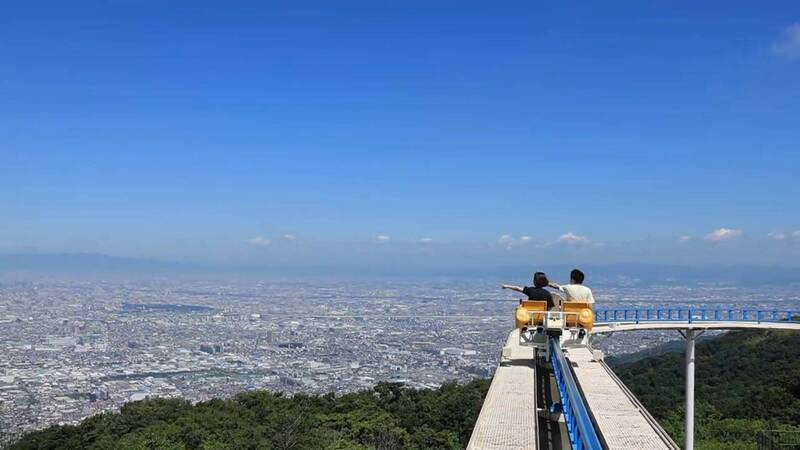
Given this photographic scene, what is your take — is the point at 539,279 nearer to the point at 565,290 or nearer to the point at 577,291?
the point at 565,290

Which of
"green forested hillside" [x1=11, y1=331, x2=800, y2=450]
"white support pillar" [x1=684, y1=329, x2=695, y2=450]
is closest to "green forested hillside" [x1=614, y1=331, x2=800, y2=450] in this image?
"green forested hillside" [x1=11, y1=331, x2=800, y2=450]

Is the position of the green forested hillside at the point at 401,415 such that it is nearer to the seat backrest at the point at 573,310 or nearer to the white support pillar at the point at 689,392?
the white support pillar at the point at 689,392

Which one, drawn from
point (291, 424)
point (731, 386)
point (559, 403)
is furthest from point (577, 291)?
point (731, 386)

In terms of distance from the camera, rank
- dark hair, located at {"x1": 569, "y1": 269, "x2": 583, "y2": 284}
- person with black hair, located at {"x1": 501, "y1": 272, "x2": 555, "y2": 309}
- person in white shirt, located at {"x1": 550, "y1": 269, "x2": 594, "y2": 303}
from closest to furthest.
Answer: person in white shirt, located at {"x1": 550, "y1": 269, "x2": 594, "y2": 303}, dark hair, located at {"x1": 569, "y1": 269, "x2": 583, "y2": 284}, person with black hair, located at {"x1": 501, "y1": 272, "x2": 555, "y2": 309}

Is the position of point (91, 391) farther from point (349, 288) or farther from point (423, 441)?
point (349, 288)

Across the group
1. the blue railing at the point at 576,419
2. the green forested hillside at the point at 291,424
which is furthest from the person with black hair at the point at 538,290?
the green forested hillside at the point at 291,424

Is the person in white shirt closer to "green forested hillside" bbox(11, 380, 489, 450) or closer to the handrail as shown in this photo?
the handrail
